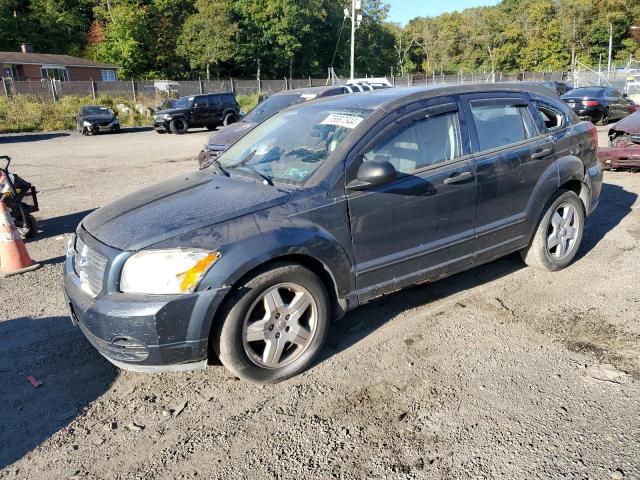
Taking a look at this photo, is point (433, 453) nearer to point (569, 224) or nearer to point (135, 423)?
point (135, 423)

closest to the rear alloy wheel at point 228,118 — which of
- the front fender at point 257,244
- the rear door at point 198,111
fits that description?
the rear door at point 198,111

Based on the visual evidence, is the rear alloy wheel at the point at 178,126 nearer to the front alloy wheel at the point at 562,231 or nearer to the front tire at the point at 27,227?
the front tire at the point at 27,227

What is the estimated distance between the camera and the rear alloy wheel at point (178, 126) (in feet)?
81.6

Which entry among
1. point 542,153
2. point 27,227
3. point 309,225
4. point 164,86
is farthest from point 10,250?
point 164,86

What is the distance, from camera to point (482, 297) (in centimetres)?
458

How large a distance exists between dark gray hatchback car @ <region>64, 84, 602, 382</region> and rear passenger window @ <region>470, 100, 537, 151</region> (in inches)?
0.6

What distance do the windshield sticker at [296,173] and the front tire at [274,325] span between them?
676mm

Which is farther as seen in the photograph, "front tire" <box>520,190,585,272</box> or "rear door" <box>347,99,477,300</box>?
"front tire" <box>520,190,585,272</box>

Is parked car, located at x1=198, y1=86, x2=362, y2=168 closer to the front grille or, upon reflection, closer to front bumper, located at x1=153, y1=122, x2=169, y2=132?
the front grille

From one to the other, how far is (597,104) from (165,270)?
20805 millimetres

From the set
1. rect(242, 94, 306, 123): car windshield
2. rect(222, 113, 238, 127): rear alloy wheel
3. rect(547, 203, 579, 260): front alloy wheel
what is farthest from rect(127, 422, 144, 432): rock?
rect(222, 113, 238, 127): rear alloy wheel

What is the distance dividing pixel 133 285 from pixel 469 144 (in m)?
2.79

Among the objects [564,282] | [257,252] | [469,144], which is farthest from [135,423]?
[564,282]

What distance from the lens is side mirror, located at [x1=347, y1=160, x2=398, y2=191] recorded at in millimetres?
3424
